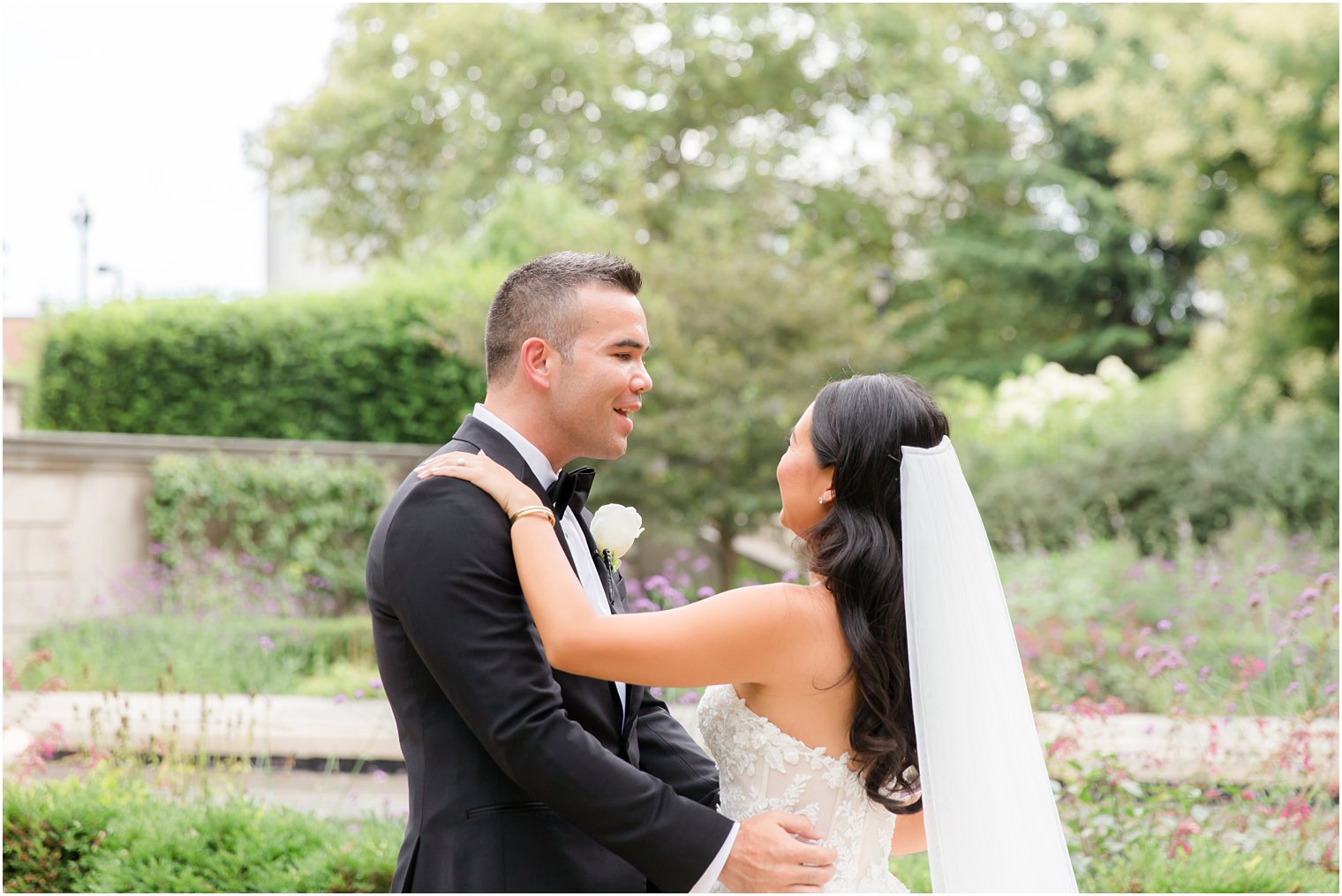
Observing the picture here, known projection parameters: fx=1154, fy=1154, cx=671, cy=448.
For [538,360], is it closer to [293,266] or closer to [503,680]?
[503,680]

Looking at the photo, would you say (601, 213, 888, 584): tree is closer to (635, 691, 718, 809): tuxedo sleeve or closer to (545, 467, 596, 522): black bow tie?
(635, 691, 718, 809): tuxedo sleeve

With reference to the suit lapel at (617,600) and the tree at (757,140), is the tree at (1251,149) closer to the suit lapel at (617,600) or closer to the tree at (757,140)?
the tree at (757,140)

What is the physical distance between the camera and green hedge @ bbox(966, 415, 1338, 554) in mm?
12148

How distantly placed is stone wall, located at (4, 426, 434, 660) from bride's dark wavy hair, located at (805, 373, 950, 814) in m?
8.87

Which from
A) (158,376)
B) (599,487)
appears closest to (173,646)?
(599,487)

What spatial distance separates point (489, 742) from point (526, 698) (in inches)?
4.4

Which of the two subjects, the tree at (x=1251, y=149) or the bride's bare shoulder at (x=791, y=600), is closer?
the bride's bare shoulder at (x=791, y=600)

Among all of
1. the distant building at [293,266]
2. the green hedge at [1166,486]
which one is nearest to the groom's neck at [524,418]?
the green hedge at [1166,486]

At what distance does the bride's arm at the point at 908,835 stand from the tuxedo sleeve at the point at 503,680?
917mm

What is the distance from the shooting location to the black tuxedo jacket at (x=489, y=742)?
7.54ft

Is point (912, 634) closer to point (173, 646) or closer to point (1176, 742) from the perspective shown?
point (1176, 742)

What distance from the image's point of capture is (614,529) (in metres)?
2.91

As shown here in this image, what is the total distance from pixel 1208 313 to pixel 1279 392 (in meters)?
11.8

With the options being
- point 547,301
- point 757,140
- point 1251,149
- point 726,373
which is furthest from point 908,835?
point 757,140
